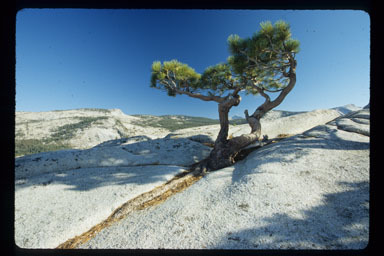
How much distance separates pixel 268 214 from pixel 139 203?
3034mm

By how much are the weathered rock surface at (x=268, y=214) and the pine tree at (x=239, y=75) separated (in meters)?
2.75

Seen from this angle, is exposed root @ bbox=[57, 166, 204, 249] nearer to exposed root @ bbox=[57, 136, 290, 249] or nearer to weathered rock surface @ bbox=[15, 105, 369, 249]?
exposed root @ bbox=[57, 136, 290, 249]

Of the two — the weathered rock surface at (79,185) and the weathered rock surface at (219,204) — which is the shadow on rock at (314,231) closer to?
the weathered rock surface at (219,204)

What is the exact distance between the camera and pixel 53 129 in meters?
70.9

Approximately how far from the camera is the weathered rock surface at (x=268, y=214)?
6.22 feet

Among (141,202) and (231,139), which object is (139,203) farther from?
(231,139)

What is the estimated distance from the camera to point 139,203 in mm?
3543

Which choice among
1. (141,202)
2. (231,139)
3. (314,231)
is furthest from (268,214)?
(231,139)

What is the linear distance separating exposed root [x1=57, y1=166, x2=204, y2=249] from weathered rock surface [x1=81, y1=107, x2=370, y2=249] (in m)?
0.28

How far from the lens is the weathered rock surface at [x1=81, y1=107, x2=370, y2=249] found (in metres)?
1.90

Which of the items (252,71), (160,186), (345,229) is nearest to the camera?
(345,229)

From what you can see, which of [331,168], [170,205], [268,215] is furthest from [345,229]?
[170,205]
